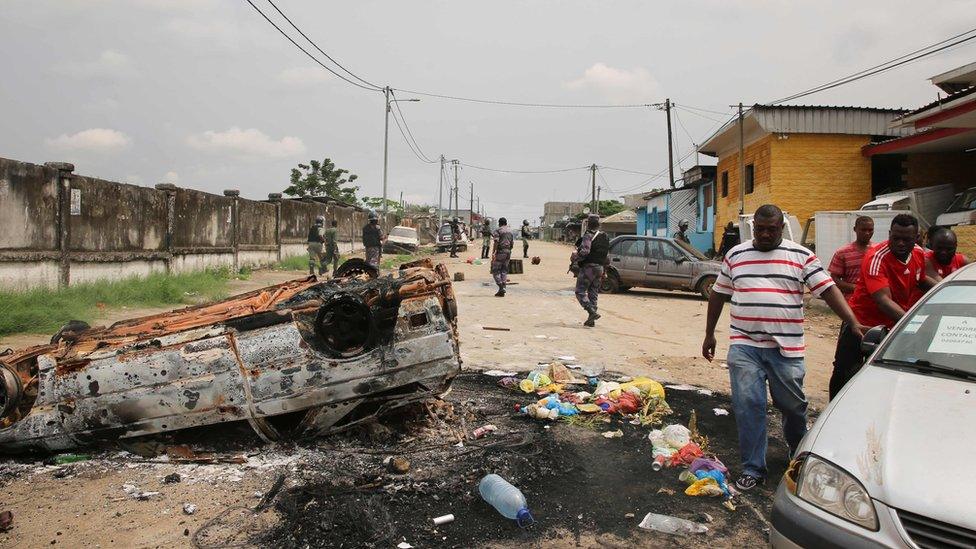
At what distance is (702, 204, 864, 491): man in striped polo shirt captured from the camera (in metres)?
3.69

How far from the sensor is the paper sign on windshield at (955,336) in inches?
120

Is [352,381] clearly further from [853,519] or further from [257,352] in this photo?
[853,519]

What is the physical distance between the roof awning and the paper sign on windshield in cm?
1432

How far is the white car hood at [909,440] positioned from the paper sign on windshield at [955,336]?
0.27 meters

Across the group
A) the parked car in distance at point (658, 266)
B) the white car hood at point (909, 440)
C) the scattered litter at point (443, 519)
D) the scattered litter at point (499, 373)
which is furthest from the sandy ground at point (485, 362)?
the white car hood at point (909, 440)

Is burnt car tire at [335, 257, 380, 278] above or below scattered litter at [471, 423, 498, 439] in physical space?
above

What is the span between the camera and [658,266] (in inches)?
594

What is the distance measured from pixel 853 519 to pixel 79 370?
13.6 feet

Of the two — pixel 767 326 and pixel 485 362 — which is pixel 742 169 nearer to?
pixel 485 362

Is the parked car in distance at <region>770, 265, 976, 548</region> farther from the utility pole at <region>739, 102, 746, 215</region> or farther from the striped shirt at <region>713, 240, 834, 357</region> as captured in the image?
the utility pole at <region>739, 102, 746, 215</region>

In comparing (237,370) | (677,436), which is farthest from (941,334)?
(237,370)

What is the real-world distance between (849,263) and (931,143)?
46.0ft

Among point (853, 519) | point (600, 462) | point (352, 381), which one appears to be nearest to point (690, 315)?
point (600, 462)

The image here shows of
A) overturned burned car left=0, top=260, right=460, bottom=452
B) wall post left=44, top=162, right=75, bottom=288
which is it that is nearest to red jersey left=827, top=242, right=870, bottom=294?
overturned burned car left=0, top=260, right=460, bottom=452
